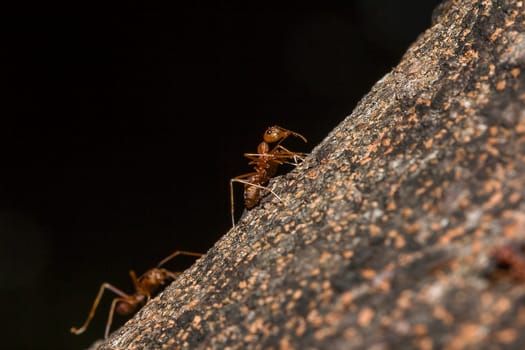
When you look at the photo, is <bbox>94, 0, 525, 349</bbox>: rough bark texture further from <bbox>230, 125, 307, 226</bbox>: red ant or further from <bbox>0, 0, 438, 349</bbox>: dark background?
<bbox>0, 0, 438, 349</bbox>: dark background

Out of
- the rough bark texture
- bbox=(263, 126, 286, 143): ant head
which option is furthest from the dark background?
the rough bark texture

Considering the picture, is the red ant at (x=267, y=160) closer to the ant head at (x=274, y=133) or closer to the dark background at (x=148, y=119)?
the ant head at (x=274, y=133)

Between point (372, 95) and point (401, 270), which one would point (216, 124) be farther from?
point (401, 270)

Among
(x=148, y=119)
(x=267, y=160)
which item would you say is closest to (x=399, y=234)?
(x=267, y=160)

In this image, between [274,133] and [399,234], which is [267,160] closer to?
[274,133]

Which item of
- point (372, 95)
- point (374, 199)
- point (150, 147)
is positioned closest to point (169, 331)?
point (374, 199)
